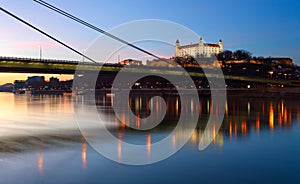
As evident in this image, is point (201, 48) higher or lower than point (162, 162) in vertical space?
higher

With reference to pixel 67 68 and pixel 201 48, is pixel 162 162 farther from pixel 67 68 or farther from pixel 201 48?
pixel 201 48

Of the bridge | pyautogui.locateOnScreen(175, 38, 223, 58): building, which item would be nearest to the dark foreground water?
the bridge

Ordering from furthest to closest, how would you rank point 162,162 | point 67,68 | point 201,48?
point 201,48 → point 67,68 → point 162,162

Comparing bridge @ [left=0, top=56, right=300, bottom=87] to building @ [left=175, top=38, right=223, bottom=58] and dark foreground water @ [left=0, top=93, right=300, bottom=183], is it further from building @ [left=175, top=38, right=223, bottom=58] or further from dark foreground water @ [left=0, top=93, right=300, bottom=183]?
building @ [left=175, top=38, right=223, bottom=58]

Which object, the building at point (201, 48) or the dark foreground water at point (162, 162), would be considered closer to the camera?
the dark foreground water at point (162, 162)

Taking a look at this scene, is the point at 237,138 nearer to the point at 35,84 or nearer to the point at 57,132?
the point at 57,132

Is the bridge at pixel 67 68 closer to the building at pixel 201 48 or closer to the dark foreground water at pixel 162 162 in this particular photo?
the dark foreground water at pixel 162 162

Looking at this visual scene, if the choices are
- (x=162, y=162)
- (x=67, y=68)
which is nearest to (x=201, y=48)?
(x=67, y=68)

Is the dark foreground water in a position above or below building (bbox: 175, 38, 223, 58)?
below

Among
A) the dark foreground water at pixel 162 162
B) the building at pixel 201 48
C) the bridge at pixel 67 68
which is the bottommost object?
the dark foreground water at pixel 162 162

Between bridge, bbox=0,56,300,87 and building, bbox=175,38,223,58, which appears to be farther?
building, bbox=175,38,223,58

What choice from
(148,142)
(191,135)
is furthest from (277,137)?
(148,142)

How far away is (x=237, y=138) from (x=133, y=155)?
5399 mm

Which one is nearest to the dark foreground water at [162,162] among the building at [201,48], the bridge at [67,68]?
the bridge at [67,68]
